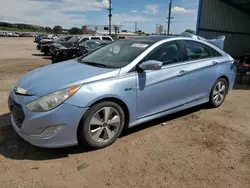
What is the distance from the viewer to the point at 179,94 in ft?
12.1

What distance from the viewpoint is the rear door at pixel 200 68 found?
388 centimetres

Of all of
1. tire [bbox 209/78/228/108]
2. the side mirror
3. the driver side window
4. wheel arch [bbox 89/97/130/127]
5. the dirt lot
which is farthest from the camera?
tire [bbox 209/78/228/108]

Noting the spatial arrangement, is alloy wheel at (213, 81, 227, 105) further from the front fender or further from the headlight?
the headlight

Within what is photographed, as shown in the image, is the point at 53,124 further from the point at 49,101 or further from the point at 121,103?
the point at 121,103

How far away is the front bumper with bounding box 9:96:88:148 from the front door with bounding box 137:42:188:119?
0.98m

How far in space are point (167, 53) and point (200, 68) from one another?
80 centimetres

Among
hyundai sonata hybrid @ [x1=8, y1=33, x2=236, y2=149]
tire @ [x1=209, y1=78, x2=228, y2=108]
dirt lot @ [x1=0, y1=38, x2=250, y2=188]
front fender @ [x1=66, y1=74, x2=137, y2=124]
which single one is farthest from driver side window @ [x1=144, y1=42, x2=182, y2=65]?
tire @ [x1=209, y1=78, x2=228, y2=108]

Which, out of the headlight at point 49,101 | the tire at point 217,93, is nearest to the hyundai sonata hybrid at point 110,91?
the headlight at point 49,101

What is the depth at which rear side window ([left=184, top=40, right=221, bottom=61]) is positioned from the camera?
3.94 meters

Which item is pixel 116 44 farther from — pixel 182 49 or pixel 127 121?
pixel 127 121

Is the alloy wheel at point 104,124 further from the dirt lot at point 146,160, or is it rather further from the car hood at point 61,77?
the car hood at point 61,77

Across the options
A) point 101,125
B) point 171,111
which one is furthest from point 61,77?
point 171,111

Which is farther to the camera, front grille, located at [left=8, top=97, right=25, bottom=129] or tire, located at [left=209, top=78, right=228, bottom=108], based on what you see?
tire, located at [left=209, top=78, right=228, bottom=108]

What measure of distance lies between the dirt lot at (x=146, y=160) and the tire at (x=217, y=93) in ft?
2.65
